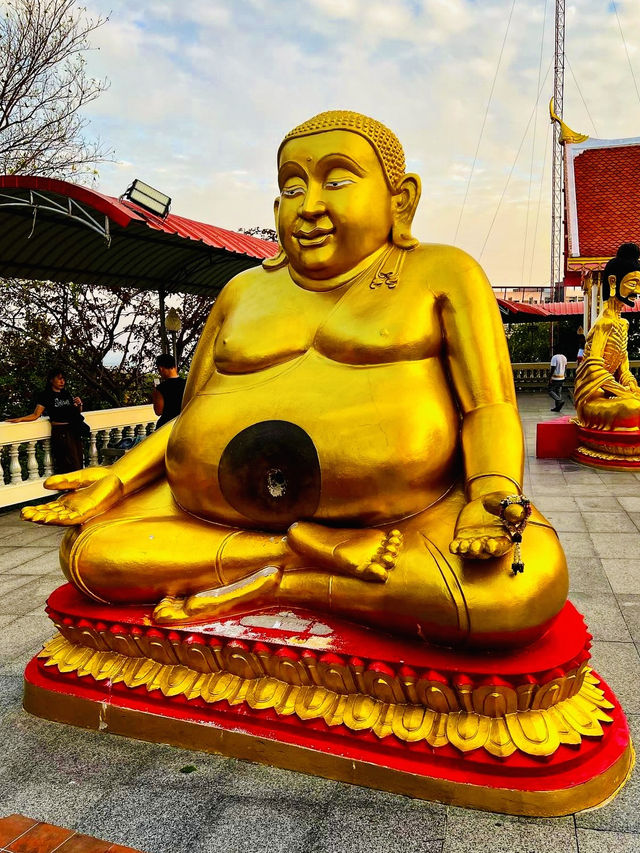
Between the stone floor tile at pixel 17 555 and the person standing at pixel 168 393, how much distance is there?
1.42 meters

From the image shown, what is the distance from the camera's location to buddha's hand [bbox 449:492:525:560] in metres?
1.59

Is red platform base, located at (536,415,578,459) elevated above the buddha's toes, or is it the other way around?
the buddha's toes

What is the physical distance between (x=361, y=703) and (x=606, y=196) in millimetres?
13379

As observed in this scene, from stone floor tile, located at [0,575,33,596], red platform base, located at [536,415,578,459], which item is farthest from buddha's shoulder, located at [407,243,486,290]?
red platform base, located at [536,415,578,459]

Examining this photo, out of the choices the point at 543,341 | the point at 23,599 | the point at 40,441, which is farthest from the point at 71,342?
the point at 543,341

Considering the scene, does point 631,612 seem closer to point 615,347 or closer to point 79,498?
point 79,498

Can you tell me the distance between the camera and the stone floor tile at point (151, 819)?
1.62 meters

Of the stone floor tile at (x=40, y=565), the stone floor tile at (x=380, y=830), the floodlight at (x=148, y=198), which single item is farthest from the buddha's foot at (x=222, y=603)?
the floodlight at (x=148, y=198)

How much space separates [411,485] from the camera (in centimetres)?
200

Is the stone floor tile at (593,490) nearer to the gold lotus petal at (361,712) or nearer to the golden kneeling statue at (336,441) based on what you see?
the golden kneeling statue at (336,441)

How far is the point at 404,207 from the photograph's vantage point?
233 cm

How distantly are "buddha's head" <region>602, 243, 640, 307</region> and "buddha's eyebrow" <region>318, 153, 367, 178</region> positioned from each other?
18.7ft

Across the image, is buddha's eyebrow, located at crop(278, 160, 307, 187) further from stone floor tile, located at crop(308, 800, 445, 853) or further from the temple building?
the temple building

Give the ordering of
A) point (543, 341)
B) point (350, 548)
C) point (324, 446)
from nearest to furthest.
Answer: point (350, 548) → point (324, 446) → point (543, 341)
